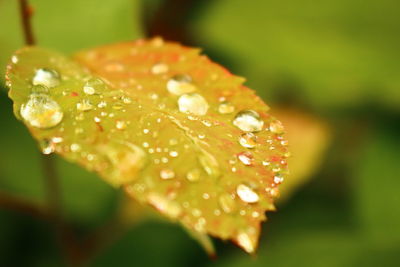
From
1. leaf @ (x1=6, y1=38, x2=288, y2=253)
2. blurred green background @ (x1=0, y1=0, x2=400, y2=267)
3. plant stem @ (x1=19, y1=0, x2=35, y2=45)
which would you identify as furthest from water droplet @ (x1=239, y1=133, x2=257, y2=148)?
blurred green background @ (x1=0, y1=0, x2=400, y2=267)

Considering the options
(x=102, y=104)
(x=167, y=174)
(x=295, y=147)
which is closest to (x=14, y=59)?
(x=102, y=104)

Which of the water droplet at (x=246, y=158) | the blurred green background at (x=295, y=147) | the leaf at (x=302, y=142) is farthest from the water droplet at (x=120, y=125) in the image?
the leaf at (x=302, y=142)

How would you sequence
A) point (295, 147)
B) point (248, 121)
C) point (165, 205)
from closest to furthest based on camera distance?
point (165, 205) < point (248, 121) < point (295, 147)

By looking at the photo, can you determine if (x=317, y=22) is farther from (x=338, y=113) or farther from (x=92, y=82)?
(x=92, y=82)

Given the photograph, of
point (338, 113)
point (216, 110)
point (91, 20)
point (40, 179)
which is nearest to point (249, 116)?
point (216, 110)

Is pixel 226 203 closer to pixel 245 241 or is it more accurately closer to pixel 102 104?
pixel 245 241

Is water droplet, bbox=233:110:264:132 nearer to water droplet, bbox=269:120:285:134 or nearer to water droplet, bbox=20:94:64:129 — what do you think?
water droplet, bbox=269:120:285:134

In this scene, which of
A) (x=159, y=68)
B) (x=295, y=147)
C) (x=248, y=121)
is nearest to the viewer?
(x=248, y=121)
